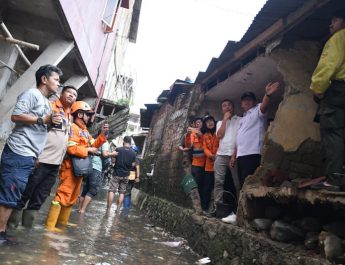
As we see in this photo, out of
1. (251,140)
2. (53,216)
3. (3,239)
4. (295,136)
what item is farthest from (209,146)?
(3,239)

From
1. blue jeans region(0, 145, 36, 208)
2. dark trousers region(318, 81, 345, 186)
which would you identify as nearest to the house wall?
blue jeans region(0, 145, 36, 208)

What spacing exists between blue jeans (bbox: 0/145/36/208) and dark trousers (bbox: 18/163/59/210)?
2.47 ft

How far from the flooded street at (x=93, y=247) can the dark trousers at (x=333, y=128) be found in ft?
6.88

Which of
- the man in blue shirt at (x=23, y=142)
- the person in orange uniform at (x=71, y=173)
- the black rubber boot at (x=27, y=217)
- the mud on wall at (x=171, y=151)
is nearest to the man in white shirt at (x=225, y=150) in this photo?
the mud on wall at (x=171, y=151)

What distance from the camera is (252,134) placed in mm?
4918

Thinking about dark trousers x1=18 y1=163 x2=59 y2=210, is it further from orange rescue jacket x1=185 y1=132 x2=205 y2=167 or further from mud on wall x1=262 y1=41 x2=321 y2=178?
A: orange rescue jacket x1=185 y1=132 x2=205 y2=167

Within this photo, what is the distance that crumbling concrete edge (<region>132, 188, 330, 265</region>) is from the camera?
309 cm

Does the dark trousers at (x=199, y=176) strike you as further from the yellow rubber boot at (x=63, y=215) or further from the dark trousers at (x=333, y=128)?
the dark trousers at (x=333, y=128)

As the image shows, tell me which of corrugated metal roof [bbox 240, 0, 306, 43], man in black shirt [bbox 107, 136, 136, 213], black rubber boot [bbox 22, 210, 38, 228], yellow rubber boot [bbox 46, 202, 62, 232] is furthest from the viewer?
man in black shirt [bbox 107, 136, 136, 213]

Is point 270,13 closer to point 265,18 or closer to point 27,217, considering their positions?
point 265,18

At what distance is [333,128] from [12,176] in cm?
312

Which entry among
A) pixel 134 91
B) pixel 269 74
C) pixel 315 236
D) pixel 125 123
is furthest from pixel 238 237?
pixel 134 91

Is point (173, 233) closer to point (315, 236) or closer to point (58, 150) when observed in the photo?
point (58, 150)

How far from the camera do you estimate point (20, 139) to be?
351cm
